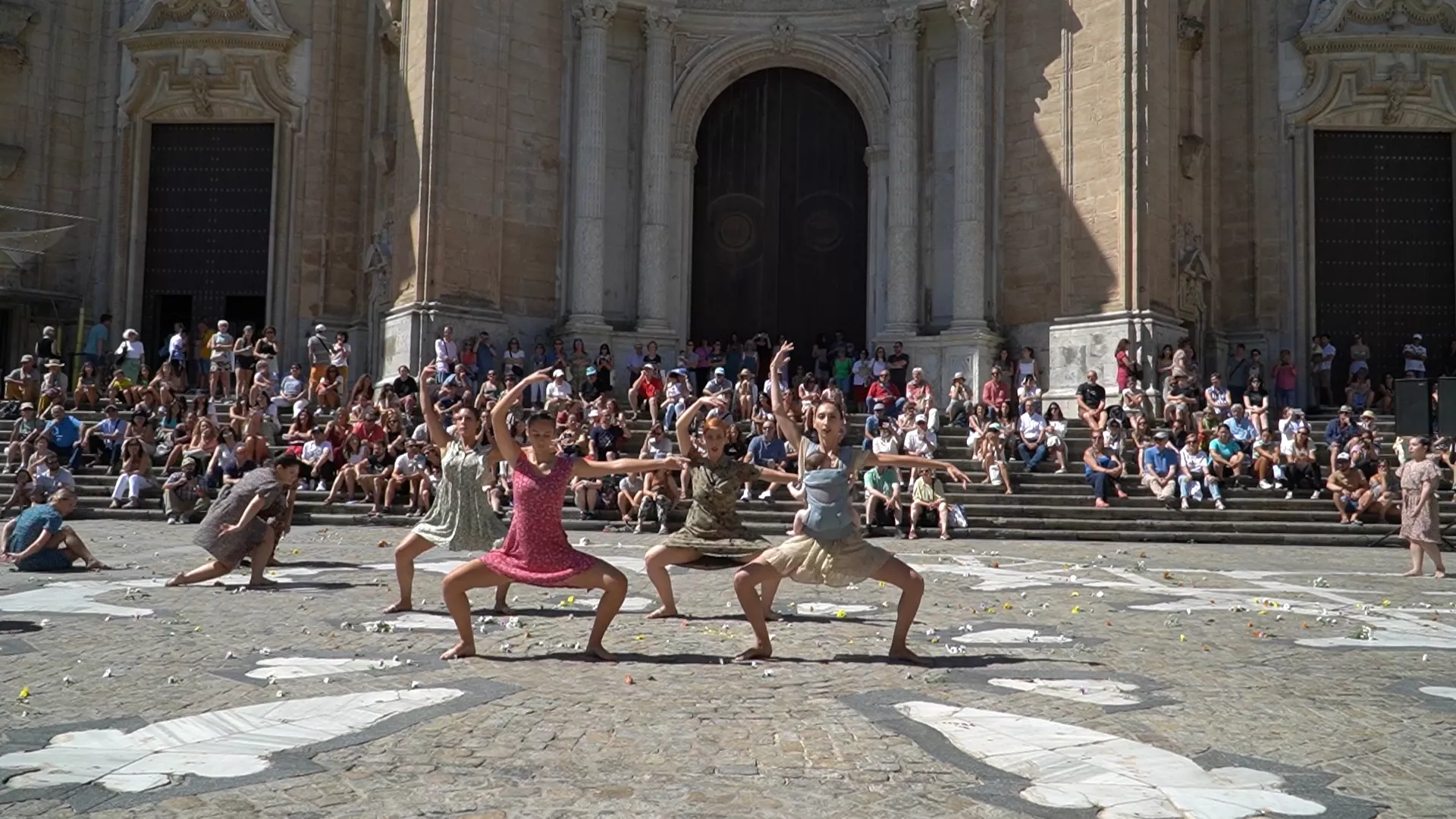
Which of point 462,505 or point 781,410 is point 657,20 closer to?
point 462,505

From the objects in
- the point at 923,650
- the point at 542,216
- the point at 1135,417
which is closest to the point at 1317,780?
the point at 923,650

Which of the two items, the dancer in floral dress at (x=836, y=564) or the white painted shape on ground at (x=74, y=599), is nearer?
the dancer in floral dress at (x=836, y=564)

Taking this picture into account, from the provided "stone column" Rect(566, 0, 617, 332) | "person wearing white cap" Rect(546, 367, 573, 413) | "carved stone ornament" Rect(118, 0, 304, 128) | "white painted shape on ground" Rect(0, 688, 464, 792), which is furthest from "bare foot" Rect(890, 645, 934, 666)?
"carved stone ornament" Rect(118, 0, 304, 128)

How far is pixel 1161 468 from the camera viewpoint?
17828 millimetres

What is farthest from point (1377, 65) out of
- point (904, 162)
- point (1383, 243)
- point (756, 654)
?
point (756, 654)

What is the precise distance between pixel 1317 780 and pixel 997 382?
54.9ft

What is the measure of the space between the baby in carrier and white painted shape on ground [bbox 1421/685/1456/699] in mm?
2893

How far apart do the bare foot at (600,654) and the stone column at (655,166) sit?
1773 centimetres

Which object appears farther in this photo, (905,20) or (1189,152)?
(905,20)

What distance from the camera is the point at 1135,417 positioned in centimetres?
1930

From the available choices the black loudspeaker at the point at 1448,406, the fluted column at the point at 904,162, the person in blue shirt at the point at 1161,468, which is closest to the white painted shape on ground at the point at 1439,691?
the black loudspeaker at the point at 1448,406

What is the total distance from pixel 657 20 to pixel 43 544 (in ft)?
55.1

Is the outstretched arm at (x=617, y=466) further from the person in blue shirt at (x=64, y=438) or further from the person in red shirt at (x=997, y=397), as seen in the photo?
the person in blue shirt at (x=64, y=438)

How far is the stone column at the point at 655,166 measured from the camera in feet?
80.1
